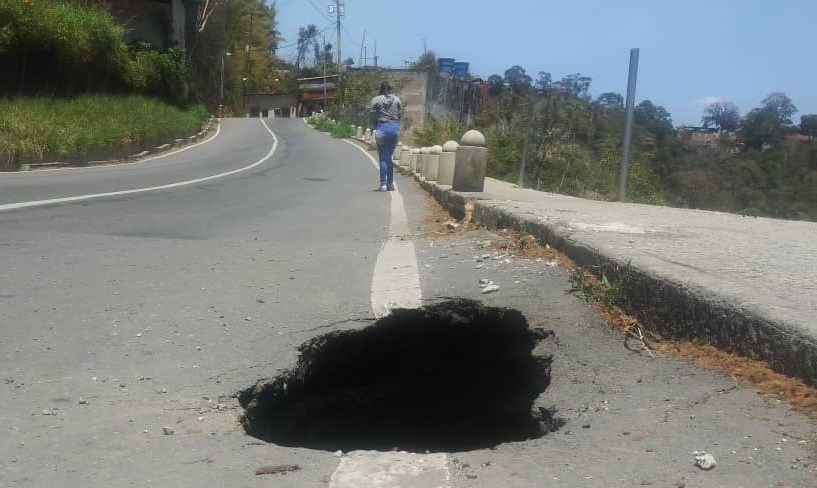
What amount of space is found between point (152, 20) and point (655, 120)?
31.7 m

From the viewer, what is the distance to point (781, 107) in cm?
1113

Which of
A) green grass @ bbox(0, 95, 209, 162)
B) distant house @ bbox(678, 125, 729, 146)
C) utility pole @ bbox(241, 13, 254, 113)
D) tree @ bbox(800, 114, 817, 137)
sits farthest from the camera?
utility pole @ bbox(241, 13, 254, 113)

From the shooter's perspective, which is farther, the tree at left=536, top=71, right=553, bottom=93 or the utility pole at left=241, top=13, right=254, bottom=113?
the utility pole at left=241, top=13, right=254, bottom=113

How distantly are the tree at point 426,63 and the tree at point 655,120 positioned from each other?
43647 mm

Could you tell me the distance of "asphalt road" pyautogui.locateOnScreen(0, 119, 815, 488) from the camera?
9.48 ft

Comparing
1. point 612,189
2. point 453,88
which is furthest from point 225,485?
point 453,88

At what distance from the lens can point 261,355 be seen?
418 centimetres

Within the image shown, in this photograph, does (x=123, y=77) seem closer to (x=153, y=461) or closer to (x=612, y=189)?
(x=612, y=189)

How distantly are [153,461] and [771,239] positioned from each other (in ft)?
16.9

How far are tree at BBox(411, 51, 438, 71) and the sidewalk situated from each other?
4895 cm

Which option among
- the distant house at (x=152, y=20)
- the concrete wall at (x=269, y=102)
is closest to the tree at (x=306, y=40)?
the concrete wall at (x=269, y=102)

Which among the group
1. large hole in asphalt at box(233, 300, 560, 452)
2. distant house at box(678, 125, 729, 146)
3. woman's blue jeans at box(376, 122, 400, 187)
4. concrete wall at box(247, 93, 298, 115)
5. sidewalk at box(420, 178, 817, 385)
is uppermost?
concrete wall at box(247, 93, 298, 115)

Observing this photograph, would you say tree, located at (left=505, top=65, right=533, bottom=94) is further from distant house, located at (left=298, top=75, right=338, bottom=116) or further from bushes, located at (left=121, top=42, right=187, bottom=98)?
distant house, located at (left=298, top=75, right=338, bottom=116)

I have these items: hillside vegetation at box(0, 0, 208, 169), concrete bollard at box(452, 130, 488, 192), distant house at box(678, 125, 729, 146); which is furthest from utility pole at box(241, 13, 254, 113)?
concrete bollard at box(452, 130, 488, 192)
